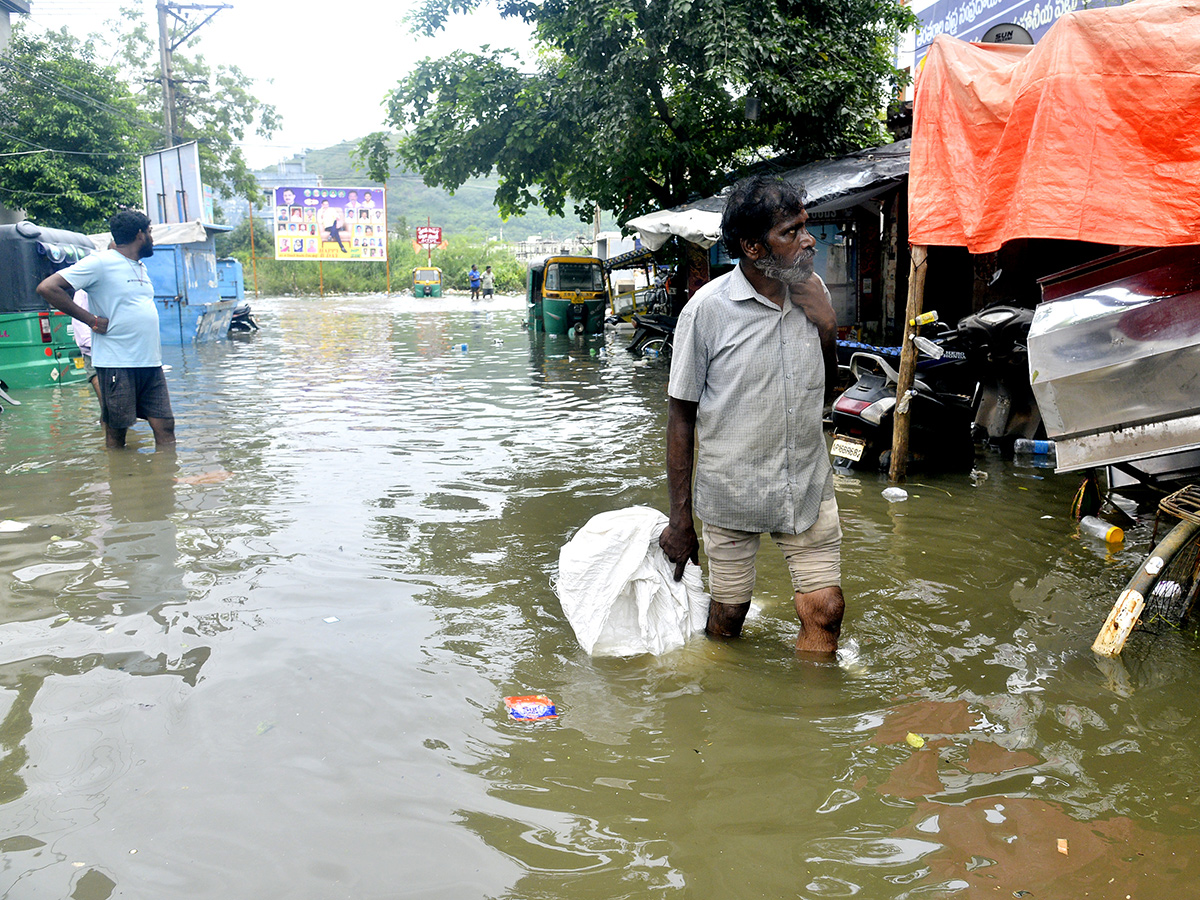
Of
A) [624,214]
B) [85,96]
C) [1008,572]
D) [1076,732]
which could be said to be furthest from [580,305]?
[1076,732]

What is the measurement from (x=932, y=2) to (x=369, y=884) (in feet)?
47.4

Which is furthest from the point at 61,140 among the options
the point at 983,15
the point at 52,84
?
the point at 983,15

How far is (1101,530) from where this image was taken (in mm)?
5059

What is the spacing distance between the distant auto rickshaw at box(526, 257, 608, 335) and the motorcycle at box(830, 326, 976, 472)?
1408cm

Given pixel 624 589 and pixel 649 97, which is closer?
pixel 624 589

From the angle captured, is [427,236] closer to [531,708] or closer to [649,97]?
[649,97]

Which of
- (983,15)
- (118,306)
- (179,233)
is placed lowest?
(118,306)

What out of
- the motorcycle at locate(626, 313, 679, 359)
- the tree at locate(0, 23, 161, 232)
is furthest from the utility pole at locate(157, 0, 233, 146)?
the motorcycle at locate(626, 313, 679, 359)

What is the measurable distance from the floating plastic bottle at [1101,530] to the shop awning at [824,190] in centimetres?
571

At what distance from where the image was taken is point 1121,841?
2.38 meters

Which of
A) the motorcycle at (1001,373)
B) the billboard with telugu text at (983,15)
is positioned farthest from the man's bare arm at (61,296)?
the billboard with telugu text at (983,15)

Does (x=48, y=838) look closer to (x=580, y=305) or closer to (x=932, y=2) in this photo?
(x=932, y=2)

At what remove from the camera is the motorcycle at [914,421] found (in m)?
6.83

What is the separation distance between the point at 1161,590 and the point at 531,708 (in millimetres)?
2700
